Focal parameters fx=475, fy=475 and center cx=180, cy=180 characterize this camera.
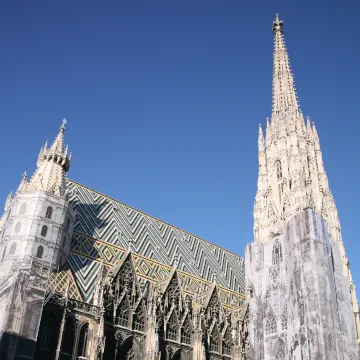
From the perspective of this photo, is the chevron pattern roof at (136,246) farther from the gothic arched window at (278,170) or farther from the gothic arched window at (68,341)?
the gothic arched window at (278,170)

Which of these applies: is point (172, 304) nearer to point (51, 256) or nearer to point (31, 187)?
point (51, 256)

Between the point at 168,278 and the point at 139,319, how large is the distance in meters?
4.38

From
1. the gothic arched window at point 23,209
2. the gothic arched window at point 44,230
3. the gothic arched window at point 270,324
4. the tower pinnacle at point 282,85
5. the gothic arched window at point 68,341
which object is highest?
the tower pinnacle at point 282,85

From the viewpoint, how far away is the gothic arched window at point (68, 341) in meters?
26.4

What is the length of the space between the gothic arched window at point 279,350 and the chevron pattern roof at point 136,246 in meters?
7.45

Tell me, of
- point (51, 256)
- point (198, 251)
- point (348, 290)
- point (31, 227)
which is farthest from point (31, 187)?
point (348, 290)

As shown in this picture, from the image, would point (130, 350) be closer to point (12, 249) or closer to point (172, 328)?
point (172, 328)

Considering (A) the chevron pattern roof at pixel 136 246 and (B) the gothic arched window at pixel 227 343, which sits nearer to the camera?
(A) the chevron pattern roof at pixel 136 246

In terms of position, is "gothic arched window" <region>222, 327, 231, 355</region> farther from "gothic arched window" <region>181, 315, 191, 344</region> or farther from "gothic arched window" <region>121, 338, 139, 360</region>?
"gothic arched window" <region>121, 338, 139, 360</region>

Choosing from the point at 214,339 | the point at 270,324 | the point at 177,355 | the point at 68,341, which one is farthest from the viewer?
the point at 270,324

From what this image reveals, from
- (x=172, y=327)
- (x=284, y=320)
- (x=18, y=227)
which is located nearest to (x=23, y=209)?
(x=18, y=227)

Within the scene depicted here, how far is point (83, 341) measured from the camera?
2752 centimetres

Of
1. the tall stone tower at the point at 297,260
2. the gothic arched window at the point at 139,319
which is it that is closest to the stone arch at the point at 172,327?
→ the gothic arched window at the point at 139,319

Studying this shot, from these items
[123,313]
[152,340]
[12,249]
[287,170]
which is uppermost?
[287,170]
